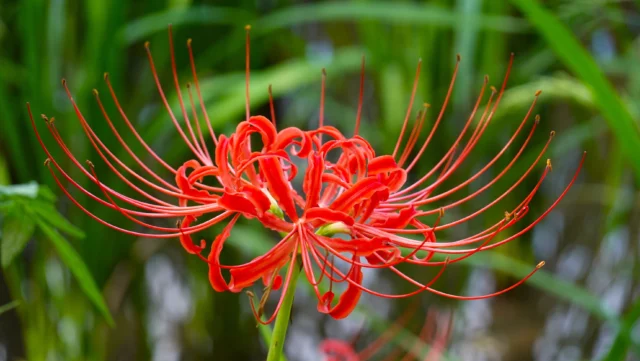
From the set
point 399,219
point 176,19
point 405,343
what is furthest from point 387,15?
point 399,219

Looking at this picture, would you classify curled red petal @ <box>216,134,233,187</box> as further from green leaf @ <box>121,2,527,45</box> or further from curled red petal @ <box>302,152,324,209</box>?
green leaf @ <box>121,2,527,45</box>

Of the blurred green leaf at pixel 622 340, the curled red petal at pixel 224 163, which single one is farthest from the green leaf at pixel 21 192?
the blurred green leaf at pixel 622 340

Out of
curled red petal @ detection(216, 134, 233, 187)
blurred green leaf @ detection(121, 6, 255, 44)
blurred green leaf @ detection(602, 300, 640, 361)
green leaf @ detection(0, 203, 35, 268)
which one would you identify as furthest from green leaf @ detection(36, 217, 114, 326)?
blurred green leaf @ detection(121, 6, 255, 44)

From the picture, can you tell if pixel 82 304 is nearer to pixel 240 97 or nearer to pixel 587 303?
pixel 240 97

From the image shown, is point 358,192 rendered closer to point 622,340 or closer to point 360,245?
point 360,245

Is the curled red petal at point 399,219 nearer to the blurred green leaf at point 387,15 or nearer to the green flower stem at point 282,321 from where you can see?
the green flower stem at point 282,321

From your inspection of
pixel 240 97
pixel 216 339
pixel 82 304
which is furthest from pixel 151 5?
pixel 216 339
